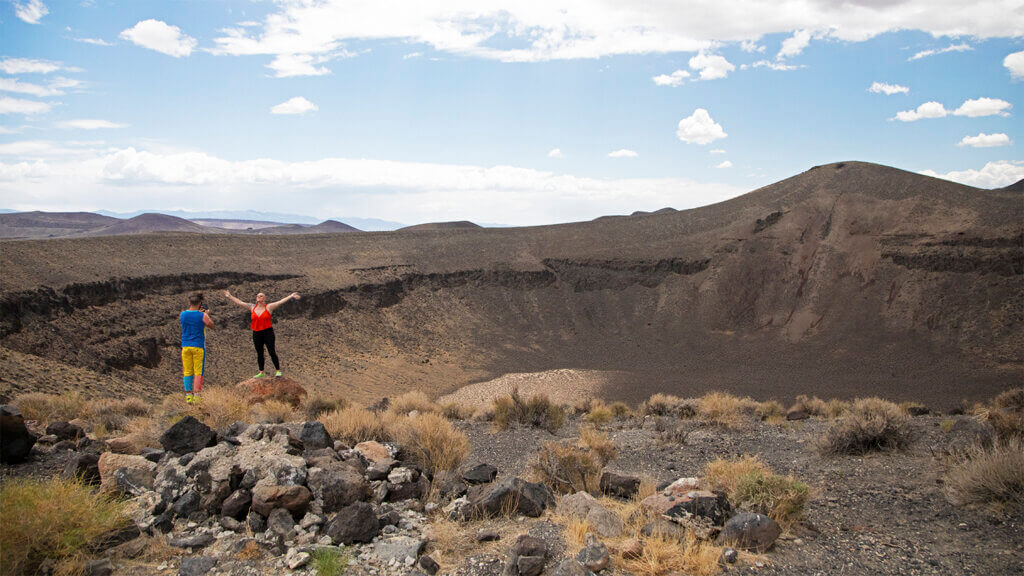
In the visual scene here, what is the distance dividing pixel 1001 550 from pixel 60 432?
10.4 m

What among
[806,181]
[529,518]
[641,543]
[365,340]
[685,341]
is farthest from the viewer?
[806,181]

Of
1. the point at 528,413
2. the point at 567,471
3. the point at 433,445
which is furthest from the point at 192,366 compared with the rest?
the point at 528,413

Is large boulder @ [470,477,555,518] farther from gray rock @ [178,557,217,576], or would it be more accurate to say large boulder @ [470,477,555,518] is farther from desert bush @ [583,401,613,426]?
desert bush @ [583,401,613,426]

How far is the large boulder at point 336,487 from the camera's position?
6.04 metres

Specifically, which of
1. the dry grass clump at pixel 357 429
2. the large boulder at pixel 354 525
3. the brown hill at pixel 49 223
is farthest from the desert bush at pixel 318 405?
the brown hill at pixel 49 223

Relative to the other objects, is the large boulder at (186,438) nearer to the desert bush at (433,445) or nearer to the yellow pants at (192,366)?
the desert bush at (433,445)

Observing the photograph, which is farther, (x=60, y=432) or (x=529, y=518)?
(x=60, y=432)

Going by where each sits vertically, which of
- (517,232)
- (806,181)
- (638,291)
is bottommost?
(638,291)

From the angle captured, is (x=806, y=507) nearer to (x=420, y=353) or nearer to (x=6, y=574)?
(x=6, y=574)

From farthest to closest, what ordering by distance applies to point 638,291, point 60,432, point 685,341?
point 638,291 → point 685,341 → point 60,432

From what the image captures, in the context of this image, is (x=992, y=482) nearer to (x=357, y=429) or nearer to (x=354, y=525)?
(x=354, y=525)

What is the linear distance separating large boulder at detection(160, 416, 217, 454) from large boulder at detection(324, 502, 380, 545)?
2.14 meters

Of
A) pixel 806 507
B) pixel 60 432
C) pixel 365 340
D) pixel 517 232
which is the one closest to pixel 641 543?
pixel 806 507

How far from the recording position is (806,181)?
5581 cm
